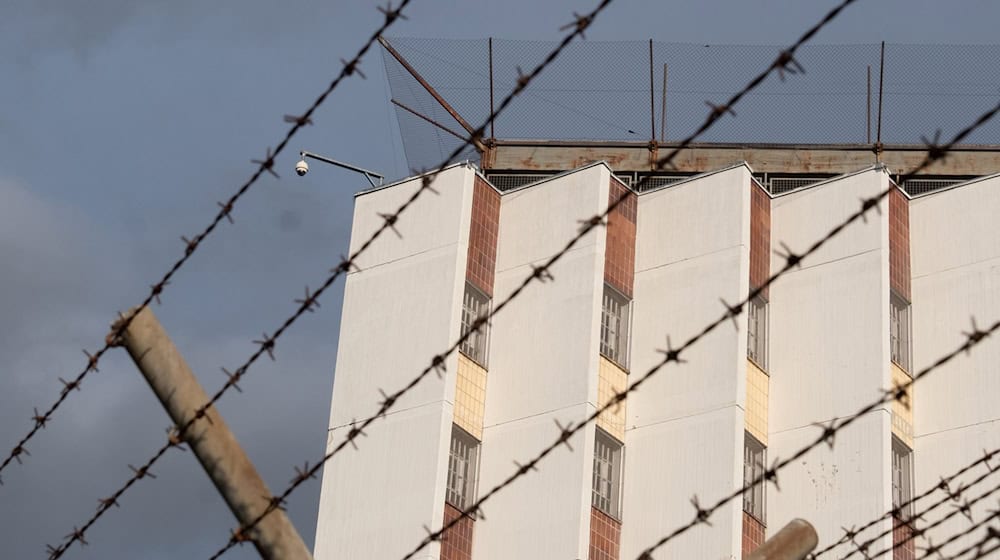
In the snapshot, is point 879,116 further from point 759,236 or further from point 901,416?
point 901,416

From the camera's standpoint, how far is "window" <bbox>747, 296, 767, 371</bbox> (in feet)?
111

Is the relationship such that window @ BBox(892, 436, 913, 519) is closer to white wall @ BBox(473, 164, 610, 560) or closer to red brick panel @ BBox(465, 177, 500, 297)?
white wall @ BBox(473, 164, 610, 560)

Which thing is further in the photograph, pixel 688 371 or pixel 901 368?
pixel 901 368

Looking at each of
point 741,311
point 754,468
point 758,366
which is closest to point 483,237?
point 758,366

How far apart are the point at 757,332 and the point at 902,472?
355cm

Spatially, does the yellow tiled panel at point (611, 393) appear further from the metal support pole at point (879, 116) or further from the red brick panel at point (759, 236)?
the metal support pole at point (879, 116)

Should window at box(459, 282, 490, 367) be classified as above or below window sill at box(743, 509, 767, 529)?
above

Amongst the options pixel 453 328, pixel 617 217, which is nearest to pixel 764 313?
pixel 617 217

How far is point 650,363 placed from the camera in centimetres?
3359

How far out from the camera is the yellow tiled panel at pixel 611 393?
32812 millimetres

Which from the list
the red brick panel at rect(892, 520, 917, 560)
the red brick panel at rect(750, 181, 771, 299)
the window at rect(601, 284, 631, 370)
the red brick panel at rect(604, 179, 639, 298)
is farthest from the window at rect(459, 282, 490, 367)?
the red brick panel at rect(892, 520, 917, 560)

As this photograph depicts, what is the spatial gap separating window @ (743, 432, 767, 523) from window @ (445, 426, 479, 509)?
4.56m

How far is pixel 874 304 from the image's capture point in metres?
32.9

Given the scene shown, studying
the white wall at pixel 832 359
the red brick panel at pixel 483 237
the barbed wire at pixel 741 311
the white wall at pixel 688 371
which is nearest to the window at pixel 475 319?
the red brick panel at pixel 483 237
